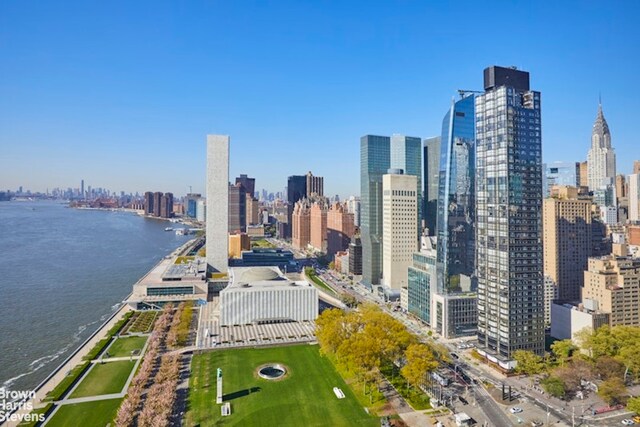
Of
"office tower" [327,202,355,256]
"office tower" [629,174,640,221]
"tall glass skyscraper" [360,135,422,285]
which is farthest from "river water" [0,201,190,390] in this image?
"office tower" [629,174,640,221]

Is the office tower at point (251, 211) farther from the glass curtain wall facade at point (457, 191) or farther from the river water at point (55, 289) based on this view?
the glass curtain wall facade at point (457, 191)

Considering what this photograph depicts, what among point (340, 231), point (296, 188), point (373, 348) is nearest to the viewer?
point (373, 348)

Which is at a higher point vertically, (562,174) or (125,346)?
(562,174)

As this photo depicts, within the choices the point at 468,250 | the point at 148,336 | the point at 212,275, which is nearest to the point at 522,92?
the point at 468,250

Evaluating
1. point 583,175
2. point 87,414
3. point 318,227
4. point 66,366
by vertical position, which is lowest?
point 87,414

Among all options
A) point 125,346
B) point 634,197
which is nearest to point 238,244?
point 125,346

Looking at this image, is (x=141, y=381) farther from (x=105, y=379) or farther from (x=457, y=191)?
(x=457, y=191)

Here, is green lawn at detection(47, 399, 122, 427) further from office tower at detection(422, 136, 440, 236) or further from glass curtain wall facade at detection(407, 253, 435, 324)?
office tower at detection(422, 136, 440, 236)
